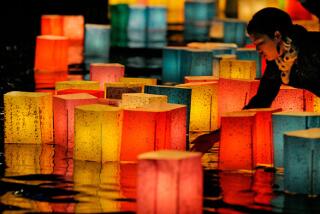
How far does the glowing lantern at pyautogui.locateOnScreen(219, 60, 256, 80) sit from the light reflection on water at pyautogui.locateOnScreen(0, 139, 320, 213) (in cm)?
329

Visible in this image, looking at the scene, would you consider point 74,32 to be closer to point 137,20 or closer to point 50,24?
point 50,24

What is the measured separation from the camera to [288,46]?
8398 mm

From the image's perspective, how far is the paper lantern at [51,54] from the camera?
1523 centimetres

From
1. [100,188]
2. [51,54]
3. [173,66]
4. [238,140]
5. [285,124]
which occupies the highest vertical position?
[51,54]

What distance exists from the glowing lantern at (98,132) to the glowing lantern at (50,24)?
387 inches

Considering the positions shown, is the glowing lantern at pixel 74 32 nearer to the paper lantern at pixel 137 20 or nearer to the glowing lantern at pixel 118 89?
the paper lantern at pixel 137 20

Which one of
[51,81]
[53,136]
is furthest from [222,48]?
[53,136]

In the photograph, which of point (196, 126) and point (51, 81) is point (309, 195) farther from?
point (51, 81)

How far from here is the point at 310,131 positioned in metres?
7.50

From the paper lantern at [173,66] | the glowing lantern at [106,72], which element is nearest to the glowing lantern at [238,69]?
the glowing lantern at [106,72]

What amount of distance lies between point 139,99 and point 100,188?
5.58ft

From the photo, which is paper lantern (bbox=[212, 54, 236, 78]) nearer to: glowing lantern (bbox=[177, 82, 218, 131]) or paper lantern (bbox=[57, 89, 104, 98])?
glowing lantern (bbox=[177, 82, 218, 131])

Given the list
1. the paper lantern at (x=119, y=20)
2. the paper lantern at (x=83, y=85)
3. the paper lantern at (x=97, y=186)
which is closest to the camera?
the paper lantern at (x=97, y=186)

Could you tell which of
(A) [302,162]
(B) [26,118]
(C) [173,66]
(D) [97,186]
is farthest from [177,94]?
(C) [173,66]
